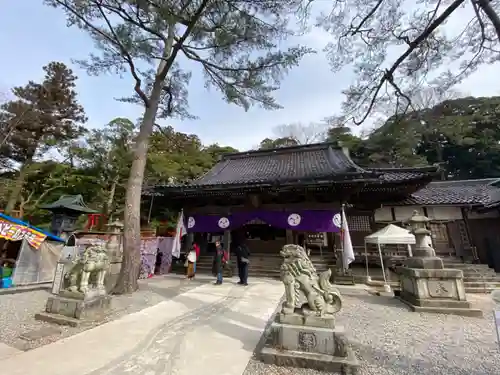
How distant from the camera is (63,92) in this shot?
18766 millimetres

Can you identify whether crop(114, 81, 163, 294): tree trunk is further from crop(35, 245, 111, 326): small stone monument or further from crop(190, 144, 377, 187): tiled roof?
crop(190, 144, 377, 187): tiled roof

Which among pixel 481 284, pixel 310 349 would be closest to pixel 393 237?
pixel 481 284

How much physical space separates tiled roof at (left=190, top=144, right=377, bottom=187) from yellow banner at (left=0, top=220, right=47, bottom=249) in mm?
6004

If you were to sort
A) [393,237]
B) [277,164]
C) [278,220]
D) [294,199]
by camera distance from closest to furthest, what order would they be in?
[393,237] < [278,220] < [294,199] < [277,164]

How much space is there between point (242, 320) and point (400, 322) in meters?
3.07

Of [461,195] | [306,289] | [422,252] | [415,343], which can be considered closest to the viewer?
[306,289]

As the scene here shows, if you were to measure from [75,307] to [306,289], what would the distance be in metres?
4.09

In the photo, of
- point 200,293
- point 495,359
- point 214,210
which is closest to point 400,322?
point 495,359

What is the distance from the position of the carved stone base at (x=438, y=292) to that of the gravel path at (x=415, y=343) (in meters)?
0.26

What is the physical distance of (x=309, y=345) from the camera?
2961 mm

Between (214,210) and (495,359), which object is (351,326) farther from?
(214,210)

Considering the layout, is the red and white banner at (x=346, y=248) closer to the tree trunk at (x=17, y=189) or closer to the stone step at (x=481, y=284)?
the stone step at (x=481, y=284)

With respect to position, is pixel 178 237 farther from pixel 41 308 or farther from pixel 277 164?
pixel 277 164

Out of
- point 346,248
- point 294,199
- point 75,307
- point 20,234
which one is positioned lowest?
point 75,307
